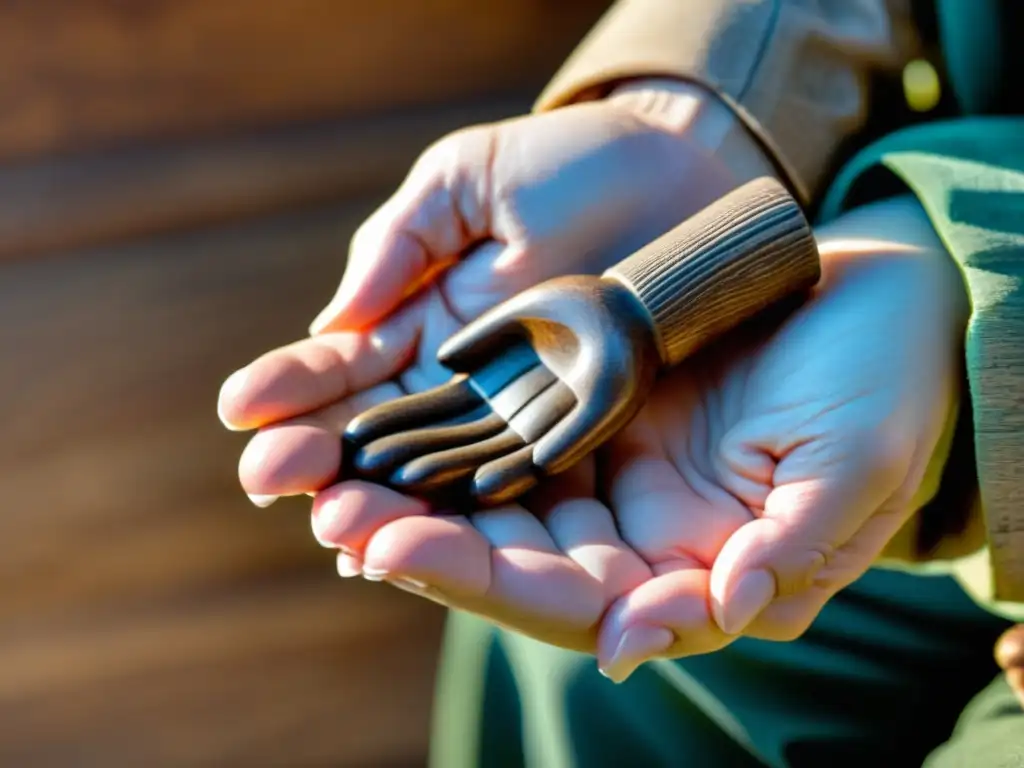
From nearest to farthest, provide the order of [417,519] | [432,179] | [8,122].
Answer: [417,519]
[432,179]
[8,122]

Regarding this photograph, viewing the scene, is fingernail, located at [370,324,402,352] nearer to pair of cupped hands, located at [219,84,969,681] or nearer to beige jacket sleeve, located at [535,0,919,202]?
pair of cupped hands, located at [219,84,969,681]

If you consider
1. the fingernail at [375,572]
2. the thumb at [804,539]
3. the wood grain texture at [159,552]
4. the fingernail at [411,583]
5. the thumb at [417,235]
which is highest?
the thumb at [417,235]

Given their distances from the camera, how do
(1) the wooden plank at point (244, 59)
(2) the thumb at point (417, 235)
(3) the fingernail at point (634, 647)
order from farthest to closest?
(1) the wooden plank at point (244, 59)
(2) the thumb at point (417, 235)
(3) the fingernail at point (634, 647)

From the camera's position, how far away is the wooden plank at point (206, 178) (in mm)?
820

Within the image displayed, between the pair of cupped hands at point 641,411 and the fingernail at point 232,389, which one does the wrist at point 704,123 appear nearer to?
the pair of cupped hands at point 641,411

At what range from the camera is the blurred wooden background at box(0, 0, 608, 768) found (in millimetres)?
830

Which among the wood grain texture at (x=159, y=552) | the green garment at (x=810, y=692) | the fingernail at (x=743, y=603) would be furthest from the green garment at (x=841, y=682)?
the wood grain texture at (x=159, y=552)

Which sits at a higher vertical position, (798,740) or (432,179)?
(432,179)

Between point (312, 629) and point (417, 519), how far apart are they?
528mm

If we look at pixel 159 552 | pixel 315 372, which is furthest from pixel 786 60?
pixel 159 552

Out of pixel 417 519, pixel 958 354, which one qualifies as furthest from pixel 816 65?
pixel 417 519

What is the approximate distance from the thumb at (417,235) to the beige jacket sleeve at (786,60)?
0.09 m

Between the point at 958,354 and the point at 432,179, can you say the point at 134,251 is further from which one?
the point at 958,354

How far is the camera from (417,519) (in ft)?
1.22
